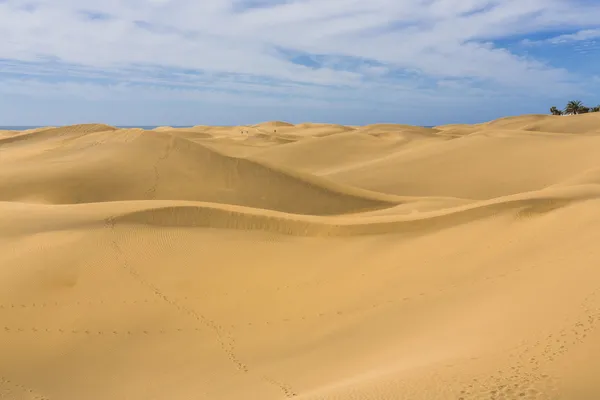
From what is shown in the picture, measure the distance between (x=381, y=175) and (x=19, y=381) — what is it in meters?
23.7

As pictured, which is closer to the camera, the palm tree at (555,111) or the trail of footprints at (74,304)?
the trail of footprints at (74,304)

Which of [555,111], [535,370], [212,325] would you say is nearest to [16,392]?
[212,325]

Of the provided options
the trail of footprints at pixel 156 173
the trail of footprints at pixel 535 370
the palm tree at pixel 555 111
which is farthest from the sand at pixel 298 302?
the palm tree at pixel 555 111

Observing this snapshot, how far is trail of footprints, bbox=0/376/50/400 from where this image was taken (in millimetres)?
6781

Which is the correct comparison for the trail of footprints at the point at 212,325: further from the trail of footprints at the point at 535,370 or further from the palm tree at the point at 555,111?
the palm tree at the point at 555,111

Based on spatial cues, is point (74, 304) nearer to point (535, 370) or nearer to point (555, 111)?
point (535, 370)

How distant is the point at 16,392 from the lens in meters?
6.89

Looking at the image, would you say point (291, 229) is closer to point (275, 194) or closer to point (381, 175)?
point (275, 194)

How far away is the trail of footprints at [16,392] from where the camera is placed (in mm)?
6781

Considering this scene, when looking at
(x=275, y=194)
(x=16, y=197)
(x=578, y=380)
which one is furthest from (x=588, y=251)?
(x=16, y=197)

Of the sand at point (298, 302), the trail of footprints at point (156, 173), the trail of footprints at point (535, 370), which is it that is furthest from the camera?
the trail of footprints at point (156, 173)

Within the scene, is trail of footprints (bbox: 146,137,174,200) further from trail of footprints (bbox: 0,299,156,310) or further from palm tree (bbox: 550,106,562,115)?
palm tree (bbox: 550,106,562,115)

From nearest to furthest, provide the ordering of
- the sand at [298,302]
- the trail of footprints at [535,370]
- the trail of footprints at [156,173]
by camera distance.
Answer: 1. the trail of footprints at [535,370]
2. the sand at [298,302]
3. the trail of footprints at [156,173]

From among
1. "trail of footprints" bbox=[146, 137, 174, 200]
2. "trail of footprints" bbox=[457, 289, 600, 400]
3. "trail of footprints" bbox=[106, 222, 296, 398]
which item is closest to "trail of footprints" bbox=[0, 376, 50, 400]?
"trail of footprints" bbox=[106, 222, 296, 398]
